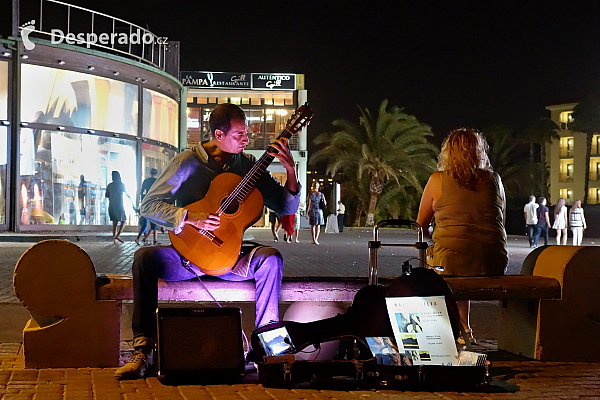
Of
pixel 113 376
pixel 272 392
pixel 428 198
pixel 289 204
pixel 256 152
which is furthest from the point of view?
pixel 256 152

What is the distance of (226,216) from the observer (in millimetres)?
4898

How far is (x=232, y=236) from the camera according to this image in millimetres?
4918

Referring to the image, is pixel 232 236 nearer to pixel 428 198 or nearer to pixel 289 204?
pixel 289 204

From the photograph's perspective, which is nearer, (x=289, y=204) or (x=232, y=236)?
(x=232, y=236)

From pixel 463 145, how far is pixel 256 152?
39.7 m

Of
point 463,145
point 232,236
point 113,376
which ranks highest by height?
point 463,145

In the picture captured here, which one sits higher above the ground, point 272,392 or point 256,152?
point 256,152

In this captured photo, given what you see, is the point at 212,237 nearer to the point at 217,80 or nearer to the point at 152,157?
the point at 152,157

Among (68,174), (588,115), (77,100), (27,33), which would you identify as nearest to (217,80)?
(77,100)

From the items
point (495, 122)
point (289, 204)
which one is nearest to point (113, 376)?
point (289, 204)

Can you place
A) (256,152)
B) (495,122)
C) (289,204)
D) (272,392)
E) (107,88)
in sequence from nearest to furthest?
(272,392) → (289,204) → (107,88) → (256,152) → (495,122)

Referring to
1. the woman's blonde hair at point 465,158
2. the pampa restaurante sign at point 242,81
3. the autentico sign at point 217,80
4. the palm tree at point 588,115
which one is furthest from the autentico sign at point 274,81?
the woman's blonde hair at point 465,158

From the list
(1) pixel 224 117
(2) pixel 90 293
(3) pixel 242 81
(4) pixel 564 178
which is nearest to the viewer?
(2) pixel 90 293

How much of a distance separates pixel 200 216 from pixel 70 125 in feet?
62.0
